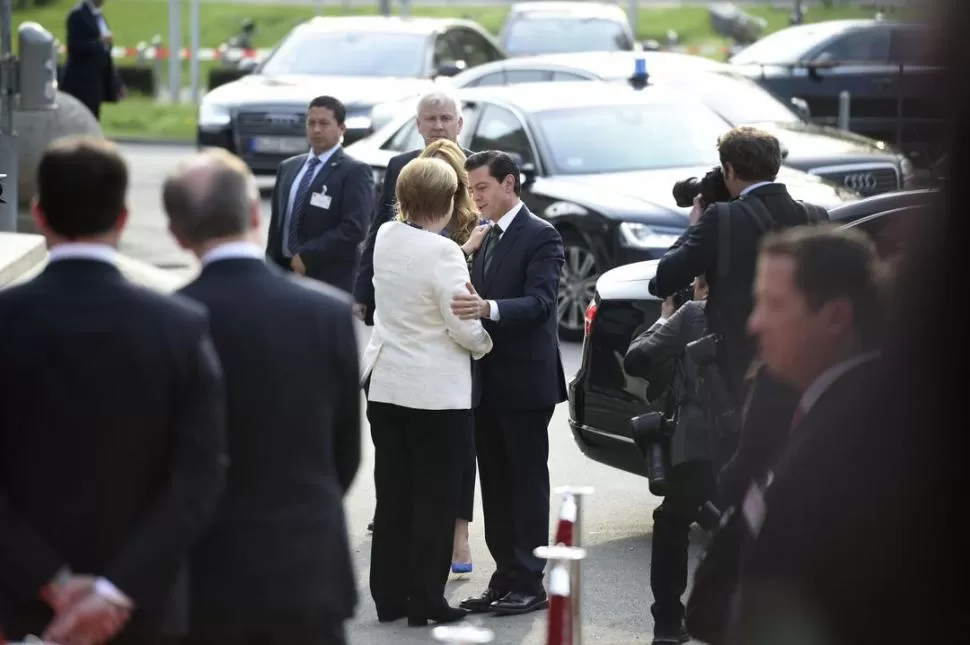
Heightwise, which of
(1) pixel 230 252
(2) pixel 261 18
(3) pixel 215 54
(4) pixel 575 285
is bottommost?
(2) pixel 261 18

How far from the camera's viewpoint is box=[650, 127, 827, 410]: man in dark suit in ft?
19.4

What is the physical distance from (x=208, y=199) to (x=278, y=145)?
14.9 metres

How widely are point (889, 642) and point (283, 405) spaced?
1398 millimetres

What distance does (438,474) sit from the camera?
6469 millimetres

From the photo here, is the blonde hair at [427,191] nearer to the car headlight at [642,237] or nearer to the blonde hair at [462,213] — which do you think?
the blonde hair at [462,213]

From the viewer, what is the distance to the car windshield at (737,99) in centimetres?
1554

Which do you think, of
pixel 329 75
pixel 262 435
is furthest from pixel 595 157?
pixel 262 435

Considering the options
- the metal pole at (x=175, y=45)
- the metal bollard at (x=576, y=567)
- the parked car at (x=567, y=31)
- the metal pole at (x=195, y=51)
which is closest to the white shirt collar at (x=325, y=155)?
the metal bollard at (x=576, y=567)

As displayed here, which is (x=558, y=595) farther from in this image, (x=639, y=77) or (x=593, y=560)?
(x=639, y=77)

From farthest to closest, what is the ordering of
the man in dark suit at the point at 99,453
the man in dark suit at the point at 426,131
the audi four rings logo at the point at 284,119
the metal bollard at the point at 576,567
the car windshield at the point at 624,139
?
the audi four rings logo at the point at 284,119, the car windshield at the point at 624,139, the man in dark suit at the point at 426,131, the metal bollard at the point at 576,567, the man in dark suit at the point at 99,453

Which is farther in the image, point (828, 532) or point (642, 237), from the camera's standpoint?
point (642, 237)

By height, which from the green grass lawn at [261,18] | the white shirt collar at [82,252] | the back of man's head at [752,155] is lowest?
the green grass lawn at [261,18]

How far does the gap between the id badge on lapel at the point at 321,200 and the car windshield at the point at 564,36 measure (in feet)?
54.3

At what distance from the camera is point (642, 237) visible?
12.0 meters
